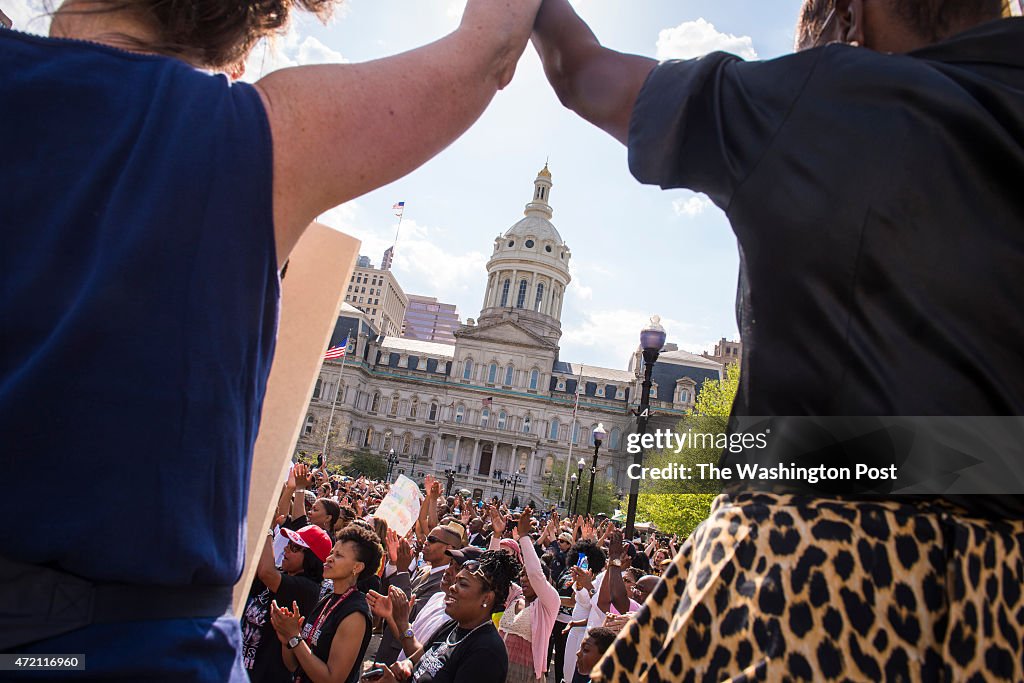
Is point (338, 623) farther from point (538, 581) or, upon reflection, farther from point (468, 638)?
point (538, 581)

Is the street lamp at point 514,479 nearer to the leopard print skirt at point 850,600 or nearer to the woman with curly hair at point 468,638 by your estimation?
the woman with curly hair at point 468,638

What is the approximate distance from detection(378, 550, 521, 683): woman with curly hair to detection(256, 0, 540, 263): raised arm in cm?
369

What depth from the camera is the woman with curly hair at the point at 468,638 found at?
4.18 meters

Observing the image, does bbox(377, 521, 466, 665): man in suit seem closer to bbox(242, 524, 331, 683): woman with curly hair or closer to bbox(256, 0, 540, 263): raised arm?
bbox(242, 524, 331, 683): woman with curly hair

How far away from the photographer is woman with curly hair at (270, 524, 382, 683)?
4.13 meters

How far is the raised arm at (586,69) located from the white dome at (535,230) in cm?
7419

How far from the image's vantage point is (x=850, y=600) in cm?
108

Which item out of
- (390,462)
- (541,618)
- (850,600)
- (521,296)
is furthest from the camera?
(521,296)

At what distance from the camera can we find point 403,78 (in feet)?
4.09

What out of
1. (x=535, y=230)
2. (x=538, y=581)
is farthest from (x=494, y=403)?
(x=538, y=581)

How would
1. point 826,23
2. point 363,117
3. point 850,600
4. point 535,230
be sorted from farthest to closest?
1. point 535,230
2. point 826,23
3. point 363,117
4. point 850,600

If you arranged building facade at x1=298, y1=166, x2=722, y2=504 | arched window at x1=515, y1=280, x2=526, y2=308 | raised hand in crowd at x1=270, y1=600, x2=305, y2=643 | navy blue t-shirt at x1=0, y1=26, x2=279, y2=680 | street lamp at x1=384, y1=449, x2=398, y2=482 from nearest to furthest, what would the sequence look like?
navy blue t-shirt at x1=0, y1=26, x2=279, y2=680 → raised hand in crowd at x1=270, y1=600, x2=305, y2=643 → street lamp at x1=384, y1=449, x2=398, y2=482 → building facade at x1=298, y1=166, x2=722, y2=504 → arched window at x1=515, y1=280, x2=526, y2=308

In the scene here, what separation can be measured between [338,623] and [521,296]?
226 feet

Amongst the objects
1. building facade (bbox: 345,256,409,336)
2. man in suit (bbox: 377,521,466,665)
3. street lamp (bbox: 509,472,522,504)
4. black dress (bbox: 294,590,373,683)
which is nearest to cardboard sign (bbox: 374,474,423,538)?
man in suit (bbox: 377,521,466,665)
